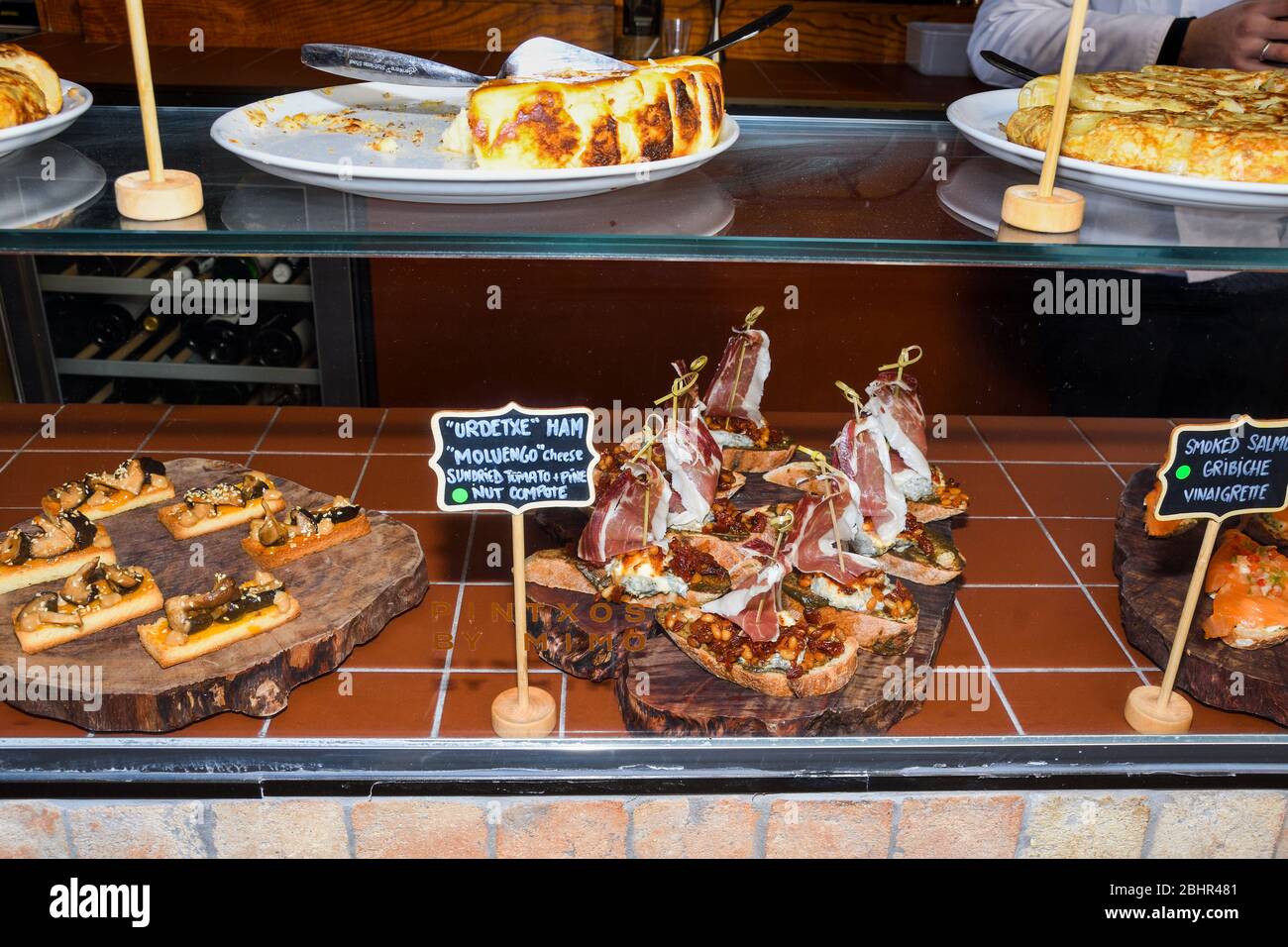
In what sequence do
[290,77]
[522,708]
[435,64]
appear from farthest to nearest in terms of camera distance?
[290,77], [522,708], [435,64]

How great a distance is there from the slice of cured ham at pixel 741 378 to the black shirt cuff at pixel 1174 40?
40.0 inches

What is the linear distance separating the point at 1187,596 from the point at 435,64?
3.84 ft

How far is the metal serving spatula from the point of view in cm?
115

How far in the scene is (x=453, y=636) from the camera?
5.34ft

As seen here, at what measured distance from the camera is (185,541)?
5.83ft

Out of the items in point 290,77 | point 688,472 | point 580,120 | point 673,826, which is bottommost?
point 673,826

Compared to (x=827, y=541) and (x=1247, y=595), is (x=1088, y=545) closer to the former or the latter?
(x=1247, y=595)

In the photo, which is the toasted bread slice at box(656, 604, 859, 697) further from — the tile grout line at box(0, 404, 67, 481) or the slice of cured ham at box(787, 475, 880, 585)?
the tile grout line at box(0, 404, 67, 481)

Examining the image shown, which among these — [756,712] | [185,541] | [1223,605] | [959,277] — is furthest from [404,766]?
[959,277]

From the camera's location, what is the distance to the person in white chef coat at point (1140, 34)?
1.96 metres

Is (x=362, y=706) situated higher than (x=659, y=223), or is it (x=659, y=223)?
(x=659, y=223)

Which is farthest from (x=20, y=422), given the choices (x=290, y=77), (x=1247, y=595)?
(x=1247, y=595)

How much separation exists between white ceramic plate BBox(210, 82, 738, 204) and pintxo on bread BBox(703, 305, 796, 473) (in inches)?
25.6

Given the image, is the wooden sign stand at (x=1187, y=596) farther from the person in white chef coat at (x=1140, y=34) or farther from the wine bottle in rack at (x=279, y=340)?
the wine bottle in rack at (x=279, y=340)
